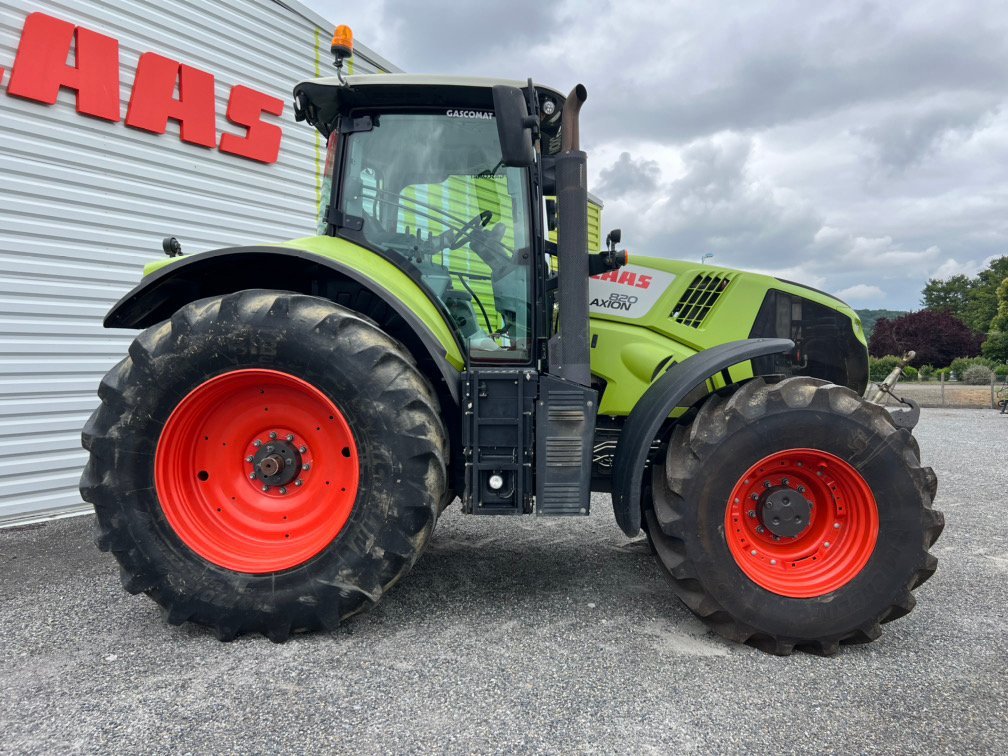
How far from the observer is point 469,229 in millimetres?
2955

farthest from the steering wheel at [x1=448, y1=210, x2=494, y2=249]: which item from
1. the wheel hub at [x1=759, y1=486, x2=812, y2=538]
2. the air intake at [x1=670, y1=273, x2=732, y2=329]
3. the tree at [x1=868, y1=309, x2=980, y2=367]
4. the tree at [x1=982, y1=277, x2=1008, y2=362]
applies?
the tree at [x1=868, y1=309, x2=980, y2=367]

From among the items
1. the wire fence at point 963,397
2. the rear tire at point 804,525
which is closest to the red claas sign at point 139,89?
the rear tire at point 804,525

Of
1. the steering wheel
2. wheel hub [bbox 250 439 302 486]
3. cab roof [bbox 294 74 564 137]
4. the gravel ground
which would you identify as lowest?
the gravel ground

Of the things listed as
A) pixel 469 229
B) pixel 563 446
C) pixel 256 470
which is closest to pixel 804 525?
pixel 563 446

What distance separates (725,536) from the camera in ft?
8.22

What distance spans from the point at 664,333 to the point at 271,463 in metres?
2.04

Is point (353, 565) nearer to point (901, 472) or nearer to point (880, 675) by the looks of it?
point (880, 675)

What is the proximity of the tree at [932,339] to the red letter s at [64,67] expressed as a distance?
149ft

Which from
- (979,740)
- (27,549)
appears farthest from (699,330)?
(27,549)

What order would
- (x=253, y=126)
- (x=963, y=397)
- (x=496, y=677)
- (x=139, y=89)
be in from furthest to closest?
(x=963, y=397) < (x=253, y=126) < (x=139, y=89) < (x=496, y=677)

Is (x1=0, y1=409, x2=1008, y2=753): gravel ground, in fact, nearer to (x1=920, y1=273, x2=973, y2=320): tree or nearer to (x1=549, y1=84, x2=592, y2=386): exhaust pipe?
(x1=549, y1=84, x2=592, y2=386): exhaust pipe

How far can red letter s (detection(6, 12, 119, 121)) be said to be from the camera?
4391 mm

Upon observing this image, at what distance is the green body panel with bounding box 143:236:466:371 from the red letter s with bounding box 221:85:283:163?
3.36m

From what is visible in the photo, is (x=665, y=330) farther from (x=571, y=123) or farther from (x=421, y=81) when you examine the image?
(x=421, y=81)
